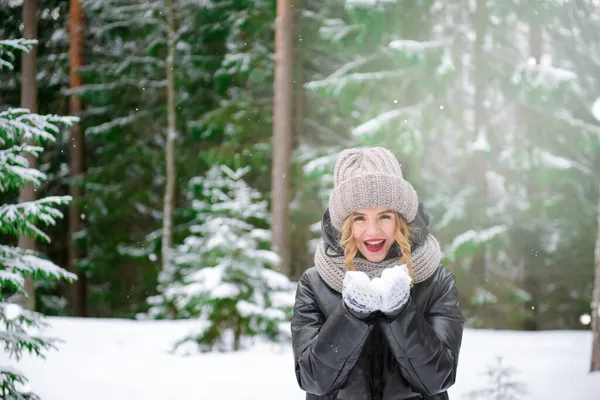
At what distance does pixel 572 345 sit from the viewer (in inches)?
269

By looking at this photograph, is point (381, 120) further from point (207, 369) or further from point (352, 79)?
point (207, 369)

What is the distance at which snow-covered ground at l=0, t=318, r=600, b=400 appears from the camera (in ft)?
16.7

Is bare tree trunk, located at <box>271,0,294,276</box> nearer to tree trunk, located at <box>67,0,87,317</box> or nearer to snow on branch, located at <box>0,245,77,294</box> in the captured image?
tree trunk, located at <box>67,0,87,317</box>

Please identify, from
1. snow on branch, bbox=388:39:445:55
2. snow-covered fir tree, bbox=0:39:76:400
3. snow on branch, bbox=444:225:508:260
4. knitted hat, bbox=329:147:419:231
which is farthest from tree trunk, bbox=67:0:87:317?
knitted hat, bbox=329:147:419:231

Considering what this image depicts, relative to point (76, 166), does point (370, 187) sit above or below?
below

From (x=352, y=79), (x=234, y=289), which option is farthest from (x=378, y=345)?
(x=352, y=79)

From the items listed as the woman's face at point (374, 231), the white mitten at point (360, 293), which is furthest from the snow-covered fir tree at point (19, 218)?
the white mitten at point (360, 293)

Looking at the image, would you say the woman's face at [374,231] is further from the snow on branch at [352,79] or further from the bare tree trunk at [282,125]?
the snow on branch at [352,79]

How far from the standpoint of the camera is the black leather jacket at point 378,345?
187 centimetres

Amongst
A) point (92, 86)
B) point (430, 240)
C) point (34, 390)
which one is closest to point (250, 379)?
point (34, 390)

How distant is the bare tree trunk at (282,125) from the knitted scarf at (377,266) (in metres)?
6.98

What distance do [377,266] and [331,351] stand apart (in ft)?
1.35

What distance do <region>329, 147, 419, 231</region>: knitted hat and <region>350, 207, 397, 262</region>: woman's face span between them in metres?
0.03

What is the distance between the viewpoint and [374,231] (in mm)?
2111
